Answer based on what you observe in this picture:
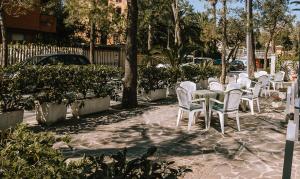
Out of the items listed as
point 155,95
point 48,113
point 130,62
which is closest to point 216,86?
point 130,62

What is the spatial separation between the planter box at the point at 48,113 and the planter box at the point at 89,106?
84 centimetres

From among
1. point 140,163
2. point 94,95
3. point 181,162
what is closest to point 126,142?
point 181,162

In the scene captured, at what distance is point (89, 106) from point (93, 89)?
623 mm

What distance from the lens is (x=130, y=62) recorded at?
1363cm

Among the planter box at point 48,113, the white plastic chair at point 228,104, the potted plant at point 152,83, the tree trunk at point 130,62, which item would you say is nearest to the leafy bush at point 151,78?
the potted plant at point 152,83

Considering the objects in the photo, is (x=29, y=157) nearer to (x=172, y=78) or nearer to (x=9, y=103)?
(x=9, y=103)

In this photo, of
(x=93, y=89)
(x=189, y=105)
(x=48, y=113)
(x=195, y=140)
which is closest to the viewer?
(x=195, y=140)

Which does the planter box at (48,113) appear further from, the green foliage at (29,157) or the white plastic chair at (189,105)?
the green foliage at (29,157)

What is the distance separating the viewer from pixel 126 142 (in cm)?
859

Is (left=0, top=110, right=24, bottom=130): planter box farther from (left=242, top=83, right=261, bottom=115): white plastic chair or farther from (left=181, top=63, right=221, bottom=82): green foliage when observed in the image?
(left=181, top=63, right=221, bottom=82): green foliage

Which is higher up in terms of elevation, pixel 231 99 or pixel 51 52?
pixel 51 52

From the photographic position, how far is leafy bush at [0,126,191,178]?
2676 mm

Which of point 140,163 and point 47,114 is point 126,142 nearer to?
point 47,114

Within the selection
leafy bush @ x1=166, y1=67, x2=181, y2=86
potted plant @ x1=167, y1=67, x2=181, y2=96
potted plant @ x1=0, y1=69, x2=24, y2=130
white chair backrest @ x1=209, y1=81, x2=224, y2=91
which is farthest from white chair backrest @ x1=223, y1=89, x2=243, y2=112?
potted plant @ x1=167, y1=67, x2=181, y2=96
